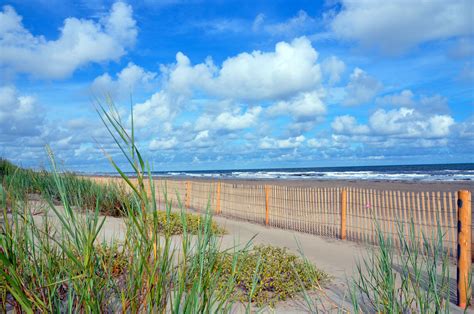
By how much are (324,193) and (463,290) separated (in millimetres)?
4616

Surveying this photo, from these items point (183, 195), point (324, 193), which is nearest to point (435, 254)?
point (324, 193)

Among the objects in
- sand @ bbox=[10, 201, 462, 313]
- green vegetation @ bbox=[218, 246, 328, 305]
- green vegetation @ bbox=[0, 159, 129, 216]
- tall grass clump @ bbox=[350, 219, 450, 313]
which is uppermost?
green vegetation @ bbox=[0, 159, 129, 216]

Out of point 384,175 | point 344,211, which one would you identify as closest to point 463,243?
point 344,211

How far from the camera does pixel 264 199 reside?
10414 millimetres

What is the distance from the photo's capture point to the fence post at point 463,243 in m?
4.18

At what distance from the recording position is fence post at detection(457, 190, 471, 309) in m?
4.18

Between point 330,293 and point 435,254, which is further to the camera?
point 330,293

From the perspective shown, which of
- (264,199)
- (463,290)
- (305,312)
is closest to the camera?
(305,312)

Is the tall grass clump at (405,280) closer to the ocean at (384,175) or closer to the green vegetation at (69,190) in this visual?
the green vegetation at (69,190)

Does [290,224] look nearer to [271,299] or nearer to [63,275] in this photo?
[271,299]

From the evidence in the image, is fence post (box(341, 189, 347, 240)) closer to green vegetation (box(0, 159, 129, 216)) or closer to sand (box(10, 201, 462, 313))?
sand (box(10, 201, 462, 313))

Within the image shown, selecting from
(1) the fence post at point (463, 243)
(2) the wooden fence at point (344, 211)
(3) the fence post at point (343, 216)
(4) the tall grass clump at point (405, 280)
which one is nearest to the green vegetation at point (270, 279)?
(4) the tall grass clump at point (405, 280)

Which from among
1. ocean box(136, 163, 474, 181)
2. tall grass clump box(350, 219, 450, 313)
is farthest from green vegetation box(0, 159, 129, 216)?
ocean box(136, 163, 474, 181)

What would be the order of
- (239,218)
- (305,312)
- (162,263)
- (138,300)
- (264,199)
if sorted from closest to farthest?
(162,263), (138,300), (305,312), (264,199), (239,218)
